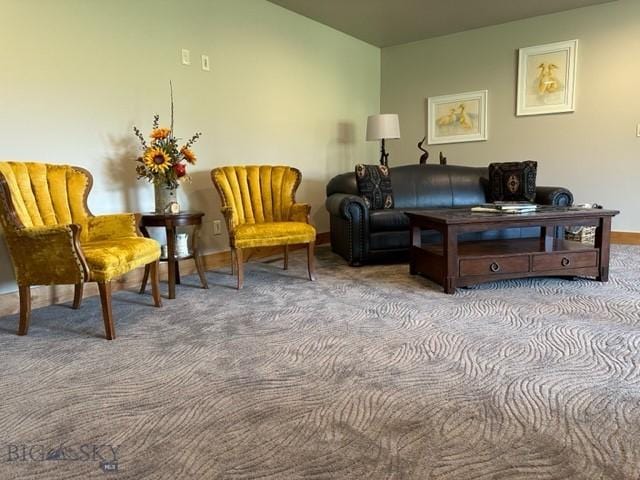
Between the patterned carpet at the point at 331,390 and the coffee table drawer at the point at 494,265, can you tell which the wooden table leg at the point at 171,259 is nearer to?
the patterned carpet at the point at 331,390

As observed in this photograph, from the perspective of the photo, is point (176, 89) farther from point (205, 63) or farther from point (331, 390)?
point (331, 390)

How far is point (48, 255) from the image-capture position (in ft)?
7.14

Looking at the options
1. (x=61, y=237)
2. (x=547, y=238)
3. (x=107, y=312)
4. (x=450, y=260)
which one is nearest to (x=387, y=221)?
(x=450, y=260)

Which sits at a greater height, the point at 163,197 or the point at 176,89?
the point at 176,89

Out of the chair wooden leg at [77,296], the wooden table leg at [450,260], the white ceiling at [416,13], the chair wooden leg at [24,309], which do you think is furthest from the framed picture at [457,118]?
the chair wooden leg at [24,309]

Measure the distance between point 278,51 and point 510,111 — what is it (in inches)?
106

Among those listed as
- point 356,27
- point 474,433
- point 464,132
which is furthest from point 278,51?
point 474,433

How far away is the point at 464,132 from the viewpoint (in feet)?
17.7

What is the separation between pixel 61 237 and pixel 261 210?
170 cm

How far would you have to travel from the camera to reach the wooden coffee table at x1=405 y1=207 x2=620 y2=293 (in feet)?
9.29

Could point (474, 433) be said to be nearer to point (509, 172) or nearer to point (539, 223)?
point (539, 223)

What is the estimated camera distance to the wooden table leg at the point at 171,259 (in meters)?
2.91
